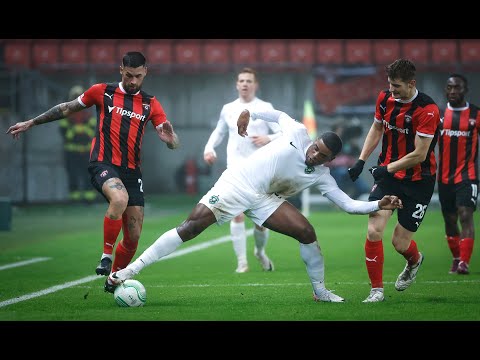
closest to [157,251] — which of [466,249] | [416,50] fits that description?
[466,249]

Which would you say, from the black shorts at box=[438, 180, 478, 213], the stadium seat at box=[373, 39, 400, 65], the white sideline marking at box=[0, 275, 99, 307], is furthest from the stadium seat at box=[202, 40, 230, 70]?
the white sideline marking at box=[0, 275, 99, 307]

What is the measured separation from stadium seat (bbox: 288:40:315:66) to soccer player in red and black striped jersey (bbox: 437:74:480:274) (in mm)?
15687

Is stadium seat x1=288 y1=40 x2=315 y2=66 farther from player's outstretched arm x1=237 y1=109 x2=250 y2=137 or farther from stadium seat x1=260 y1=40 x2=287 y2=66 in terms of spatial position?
player's outstretched arm x1=237 y1=109 x2=250 y2=137

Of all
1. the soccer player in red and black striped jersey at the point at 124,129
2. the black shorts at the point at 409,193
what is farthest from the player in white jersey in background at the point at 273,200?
the soccer player in red and black striped jersey at the point at 124,129

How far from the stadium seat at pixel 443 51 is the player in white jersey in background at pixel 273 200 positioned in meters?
18.4

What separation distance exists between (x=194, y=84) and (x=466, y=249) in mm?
15839

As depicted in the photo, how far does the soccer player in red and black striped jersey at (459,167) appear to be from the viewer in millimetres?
11242

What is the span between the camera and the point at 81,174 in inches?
920

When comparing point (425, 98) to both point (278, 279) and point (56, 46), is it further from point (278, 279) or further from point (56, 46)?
point (56, 46)

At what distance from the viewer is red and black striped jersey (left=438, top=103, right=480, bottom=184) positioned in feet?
37.3

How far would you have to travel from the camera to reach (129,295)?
8352 millimetres

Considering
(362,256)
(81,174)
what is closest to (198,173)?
(81,174)

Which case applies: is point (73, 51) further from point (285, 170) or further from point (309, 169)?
point (309, 169)

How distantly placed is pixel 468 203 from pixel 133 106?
4168 mm
